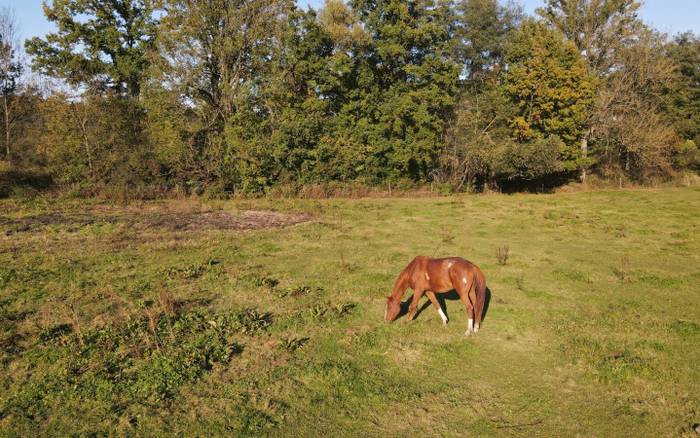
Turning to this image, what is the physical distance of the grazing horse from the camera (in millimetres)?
8922

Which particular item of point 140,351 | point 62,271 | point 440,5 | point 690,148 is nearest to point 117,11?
point 440,5

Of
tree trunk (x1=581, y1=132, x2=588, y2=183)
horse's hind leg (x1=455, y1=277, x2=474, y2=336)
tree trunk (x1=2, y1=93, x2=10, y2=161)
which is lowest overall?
horse's hind leg (x1=455, y1=277, x2=474, y2=336)

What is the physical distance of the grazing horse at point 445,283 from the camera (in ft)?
29.3

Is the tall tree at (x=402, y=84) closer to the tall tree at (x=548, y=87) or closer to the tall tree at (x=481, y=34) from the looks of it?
the tall tree at (x=548, y=87)

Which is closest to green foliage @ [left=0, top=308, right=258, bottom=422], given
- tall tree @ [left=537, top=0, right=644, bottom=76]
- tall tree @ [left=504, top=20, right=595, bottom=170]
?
tall tree @ [left=504, top=20, right=595, bottom=170]

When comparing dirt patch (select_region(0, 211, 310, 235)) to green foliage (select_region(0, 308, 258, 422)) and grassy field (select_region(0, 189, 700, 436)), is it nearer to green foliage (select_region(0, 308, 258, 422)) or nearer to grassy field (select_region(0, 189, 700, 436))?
grassy field (select_region(0, 189, 700, 436))

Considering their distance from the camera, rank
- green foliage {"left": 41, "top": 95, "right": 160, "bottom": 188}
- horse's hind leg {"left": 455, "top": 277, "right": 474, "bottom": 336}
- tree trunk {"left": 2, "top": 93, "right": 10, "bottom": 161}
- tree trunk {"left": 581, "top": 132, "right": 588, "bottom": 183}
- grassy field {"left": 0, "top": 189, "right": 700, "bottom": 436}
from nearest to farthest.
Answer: grassy field {"left": 0, "top": 189, "right": 700, "bottom": 436} < horse's hind leg {"left": 455, "top": 277, "right": 474, "bottom": 336} < green foliage {"left": 41, "top": 95, "right": 160, "bottom": 188} < tree trunk {"left": 2, "top": 93, "right": 10, "bottom": 161} < tree trunk {"left": 581, "top": 132, "right": 588, "bottom": 183}

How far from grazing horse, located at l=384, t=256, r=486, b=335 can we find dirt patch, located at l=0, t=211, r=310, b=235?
12260 millimetres

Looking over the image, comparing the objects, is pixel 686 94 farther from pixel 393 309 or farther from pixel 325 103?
pixel 393 309

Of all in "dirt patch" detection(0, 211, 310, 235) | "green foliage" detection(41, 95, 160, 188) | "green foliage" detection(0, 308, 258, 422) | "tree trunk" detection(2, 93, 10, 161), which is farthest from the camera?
"tree trunk" detection(2, 93, 10, 161)

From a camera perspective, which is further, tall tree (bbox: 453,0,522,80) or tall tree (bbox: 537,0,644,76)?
tall tree (bbox: 453,0,522,80)

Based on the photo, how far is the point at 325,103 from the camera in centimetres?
3553

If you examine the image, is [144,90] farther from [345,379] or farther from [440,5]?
[345,379]

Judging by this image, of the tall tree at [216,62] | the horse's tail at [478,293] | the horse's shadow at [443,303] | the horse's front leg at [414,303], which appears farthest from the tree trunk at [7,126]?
the horse's tail at [478,293]
